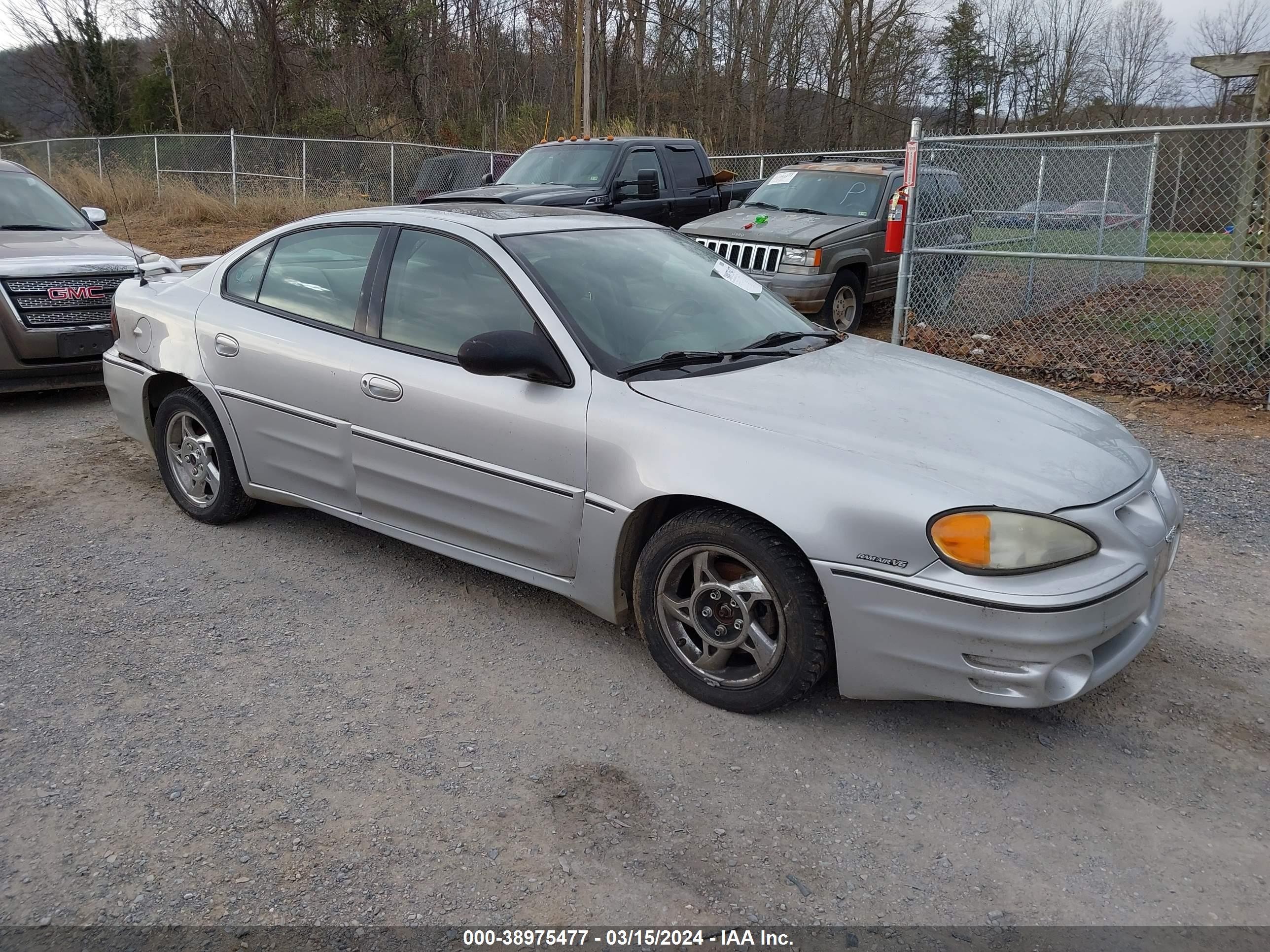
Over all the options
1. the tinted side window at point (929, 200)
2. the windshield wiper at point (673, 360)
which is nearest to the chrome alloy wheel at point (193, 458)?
the windshield wiper at point (673, 360)

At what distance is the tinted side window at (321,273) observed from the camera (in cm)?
441

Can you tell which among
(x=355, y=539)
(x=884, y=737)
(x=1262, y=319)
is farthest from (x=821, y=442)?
(x=1262, y=319)

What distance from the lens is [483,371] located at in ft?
11.9

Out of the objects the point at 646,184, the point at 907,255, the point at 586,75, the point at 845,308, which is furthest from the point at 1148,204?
the point at 586,75

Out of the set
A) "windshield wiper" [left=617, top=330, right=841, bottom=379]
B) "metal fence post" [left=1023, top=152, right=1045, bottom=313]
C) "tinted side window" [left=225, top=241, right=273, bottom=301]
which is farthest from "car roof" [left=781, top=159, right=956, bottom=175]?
"tinted side window" [left=225, top=241, right=273, bottom=301]

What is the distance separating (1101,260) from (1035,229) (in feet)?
12.3

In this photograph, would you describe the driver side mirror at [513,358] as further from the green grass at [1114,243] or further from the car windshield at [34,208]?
the green grass at [1114,243]

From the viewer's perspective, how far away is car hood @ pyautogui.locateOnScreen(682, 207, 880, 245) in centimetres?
948

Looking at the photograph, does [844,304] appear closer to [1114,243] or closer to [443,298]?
[1114,243]

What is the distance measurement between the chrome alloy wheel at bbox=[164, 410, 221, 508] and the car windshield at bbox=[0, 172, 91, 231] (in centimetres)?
448

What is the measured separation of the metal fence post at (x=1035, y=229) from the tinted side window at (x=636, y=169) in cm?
407

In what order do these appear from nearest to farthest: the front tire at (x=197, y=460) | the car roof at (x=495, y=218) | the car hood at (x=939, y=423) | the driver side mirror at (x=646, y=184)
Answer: the car hood at (x=939, y=423) → the car roof at (x=495, y=218) → the front tire at (x=197, y=460) → the driver side mirror at (x=646, y=184)

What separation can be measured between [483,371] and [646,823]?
1.66 meters

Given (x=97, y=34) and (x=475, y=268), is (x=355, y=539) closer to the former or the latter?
(x=475, y=268)
